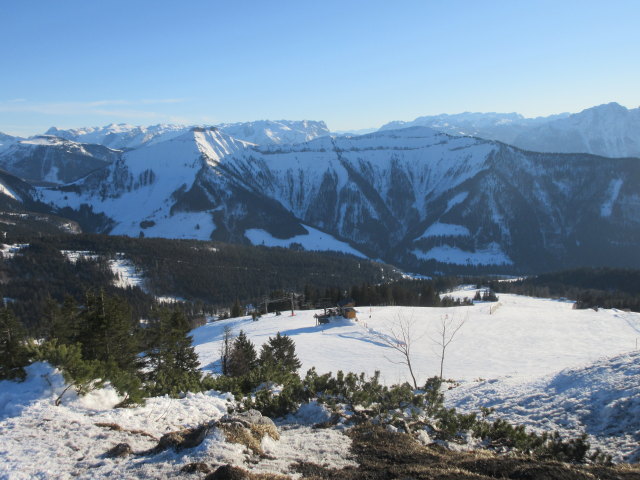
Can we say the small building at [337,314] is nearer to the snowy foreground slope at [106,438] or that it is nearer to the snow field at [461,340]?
the snow field at [461,340]

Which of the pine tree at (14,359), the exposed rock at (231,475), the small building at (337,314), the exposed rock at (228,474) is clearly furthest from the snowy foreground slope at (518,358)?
the pine tree at (14,359)

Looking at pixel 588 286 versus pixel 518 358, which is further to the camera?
pixel 588 286

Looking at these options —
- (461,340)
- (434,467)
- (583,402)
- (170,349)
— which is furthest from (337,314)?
(434,467)

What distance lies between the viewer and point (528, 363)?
144 ft

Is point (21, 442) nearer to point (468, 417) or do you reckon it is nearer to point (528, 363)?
point (468, 417)

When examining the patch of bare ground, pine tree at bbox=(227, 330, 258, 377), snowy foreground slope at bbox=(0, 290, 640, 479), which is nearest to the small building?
pine tree at bbox=(227, 330, 258, 377)

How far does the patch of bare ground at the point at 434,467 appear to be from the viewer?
1015cm

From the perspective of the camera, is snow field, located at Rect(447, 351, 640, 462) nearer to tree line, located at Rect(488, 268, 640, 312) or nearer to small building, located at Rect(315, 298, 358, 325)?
small building, located at Rect(315, 298, 358, 325)

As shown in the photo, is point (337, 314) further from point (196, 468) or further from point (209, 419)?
point (196, 468)

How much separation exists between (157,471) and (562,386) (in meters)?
18.2

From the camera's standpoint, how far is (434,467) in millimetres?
11156

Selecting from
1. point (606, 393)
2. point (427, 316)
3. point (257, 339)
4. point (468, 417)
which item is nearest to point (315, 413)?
point (468, 417)

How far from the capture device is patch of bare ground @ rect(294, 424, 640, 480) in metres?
10.1

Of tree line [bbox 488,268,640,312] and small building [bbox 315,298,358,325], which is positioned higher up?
small building [bbox 315,298,358,325]
